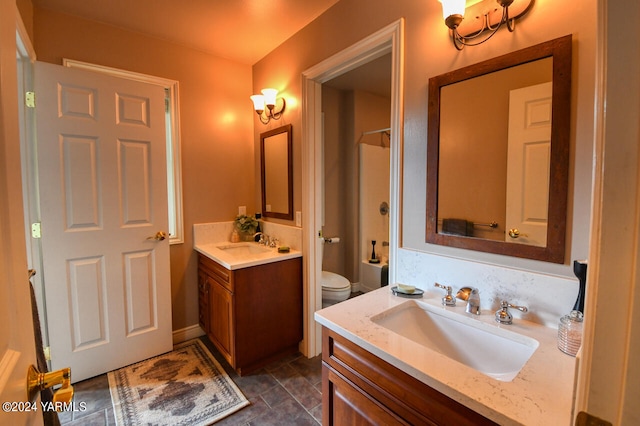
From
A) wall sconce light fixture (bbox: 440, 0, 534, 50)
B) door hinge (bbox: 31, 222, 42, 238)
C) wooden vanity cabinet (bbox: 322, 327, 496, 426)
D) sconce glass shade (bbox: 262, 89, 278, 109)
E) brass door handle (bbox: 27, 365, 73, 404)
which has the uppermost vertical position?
sconce glass shade (bbox: 262, 89, 278, 109)

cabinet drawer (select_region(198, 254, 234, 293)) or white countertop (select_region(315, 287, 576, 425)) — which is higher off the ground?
white countertop (select_region(315, 287, 576, 425))

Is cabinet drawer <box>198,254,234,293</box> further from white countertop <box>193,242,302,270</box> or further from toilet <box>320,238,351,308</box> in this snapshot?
toilet <box>320,238,351,308</box>

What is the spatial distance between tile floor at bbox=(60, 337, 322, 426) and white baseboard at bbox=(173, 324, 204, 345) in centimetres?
49

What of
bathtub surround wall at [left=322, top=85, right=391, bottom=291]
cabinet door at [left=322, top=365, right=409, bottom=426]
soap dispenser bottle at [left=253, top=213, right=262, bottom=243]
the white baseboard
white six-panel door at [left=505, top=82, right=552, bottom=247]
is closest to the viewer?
cabinet door at [left=322, top=365, right=409, bottom=426]

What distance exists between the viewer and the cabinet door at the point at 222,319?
6.77ft

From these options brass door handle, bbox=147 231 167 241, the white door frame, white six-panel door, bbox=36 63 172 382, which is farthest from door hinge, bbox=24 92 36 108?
the white door frame

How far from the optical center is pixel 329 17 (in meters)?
1.96

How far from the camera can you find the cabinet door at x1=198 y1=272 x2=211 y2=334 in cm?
246

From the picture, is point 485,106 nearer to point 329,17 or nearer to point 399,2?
point 399,2

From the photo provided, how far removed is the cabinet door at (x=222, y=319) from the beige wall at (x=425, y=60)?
2.90ft

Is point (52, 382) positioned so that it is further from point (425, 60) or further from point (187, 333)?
point (187, 333)

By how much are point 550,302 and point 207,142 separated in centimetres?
261

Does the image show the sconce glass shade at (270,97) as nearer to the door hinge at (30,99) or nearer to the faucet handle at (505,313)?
the door hinge at (30,99)

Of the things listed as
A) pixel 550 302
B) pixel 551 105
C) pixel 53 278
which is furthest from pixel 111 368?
pixel 551 105
